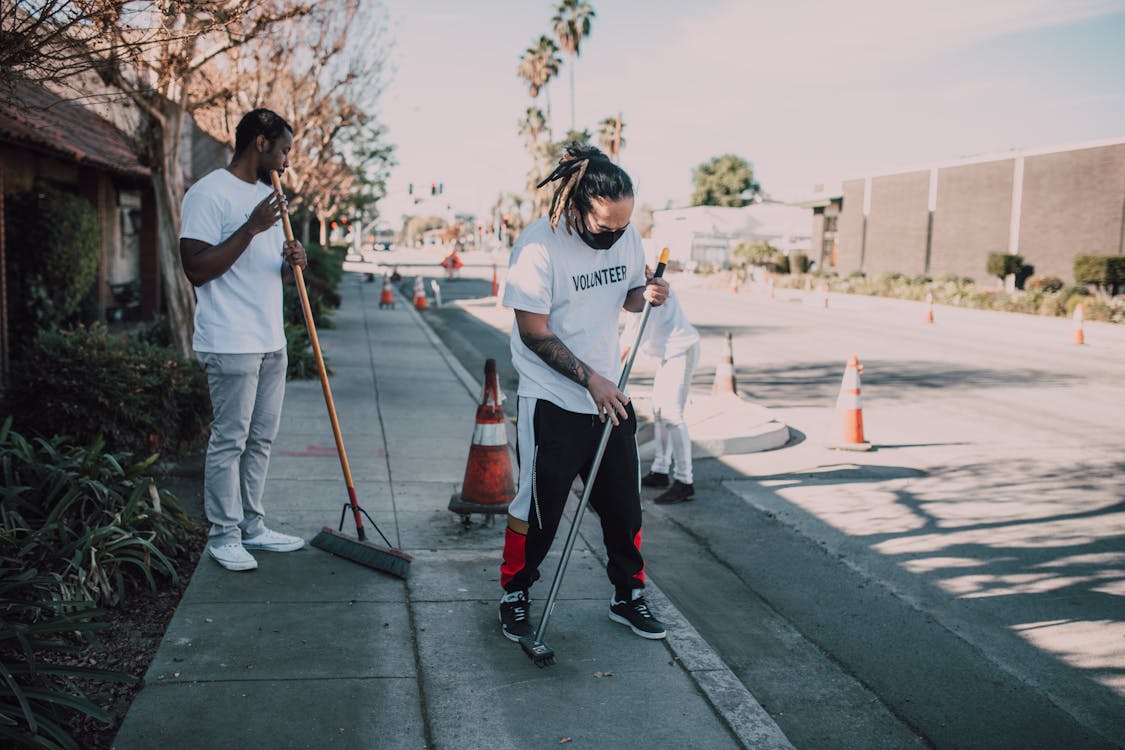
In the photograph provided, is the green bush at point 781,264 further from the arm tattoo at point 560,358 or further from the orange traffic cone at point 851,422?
the arm tattoo at point 560,358

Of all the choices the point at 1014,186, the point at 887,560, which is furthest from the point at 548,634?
the point at 1014,186

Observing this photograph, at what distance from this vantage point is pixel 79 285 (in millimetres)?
11633

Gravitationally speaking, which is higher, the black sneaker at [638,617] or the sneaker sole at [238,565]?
the sneaker sole at [238,565]

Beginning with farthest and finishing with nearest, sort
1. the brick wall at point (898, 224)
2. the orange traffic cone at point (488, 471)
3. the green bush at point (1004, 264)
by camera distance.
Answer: the brick wall at point (898, 224) < the green bush at point (1004, 264) < the orange traffic cone at point (488, 471)

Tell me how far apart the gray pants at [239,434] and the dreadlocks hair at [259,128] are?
0.98 m

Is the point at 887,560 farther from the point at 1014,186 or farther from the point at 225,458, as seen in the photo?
the point at 1014,186

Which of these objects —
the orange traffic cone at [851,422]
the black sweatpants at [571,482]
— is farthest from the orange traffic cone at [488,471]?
the orange traffic cone at [851,422]

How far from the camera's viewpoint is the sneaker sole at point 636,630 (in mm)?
4055

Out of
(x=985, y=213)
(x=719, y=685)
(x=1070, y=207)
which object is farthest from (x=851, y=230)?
(x=719, y=685)

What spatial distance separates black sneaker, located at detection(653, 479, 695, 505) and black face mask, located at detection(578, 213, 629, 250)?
10.6ft

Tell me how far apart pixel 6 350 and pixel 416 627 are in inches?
291

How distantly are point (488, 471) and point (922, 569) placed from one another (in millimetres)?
2475

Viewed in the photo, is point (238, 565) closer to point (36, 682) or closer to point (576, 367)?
point (36, 682)

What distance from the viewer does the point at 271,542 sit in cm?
487
